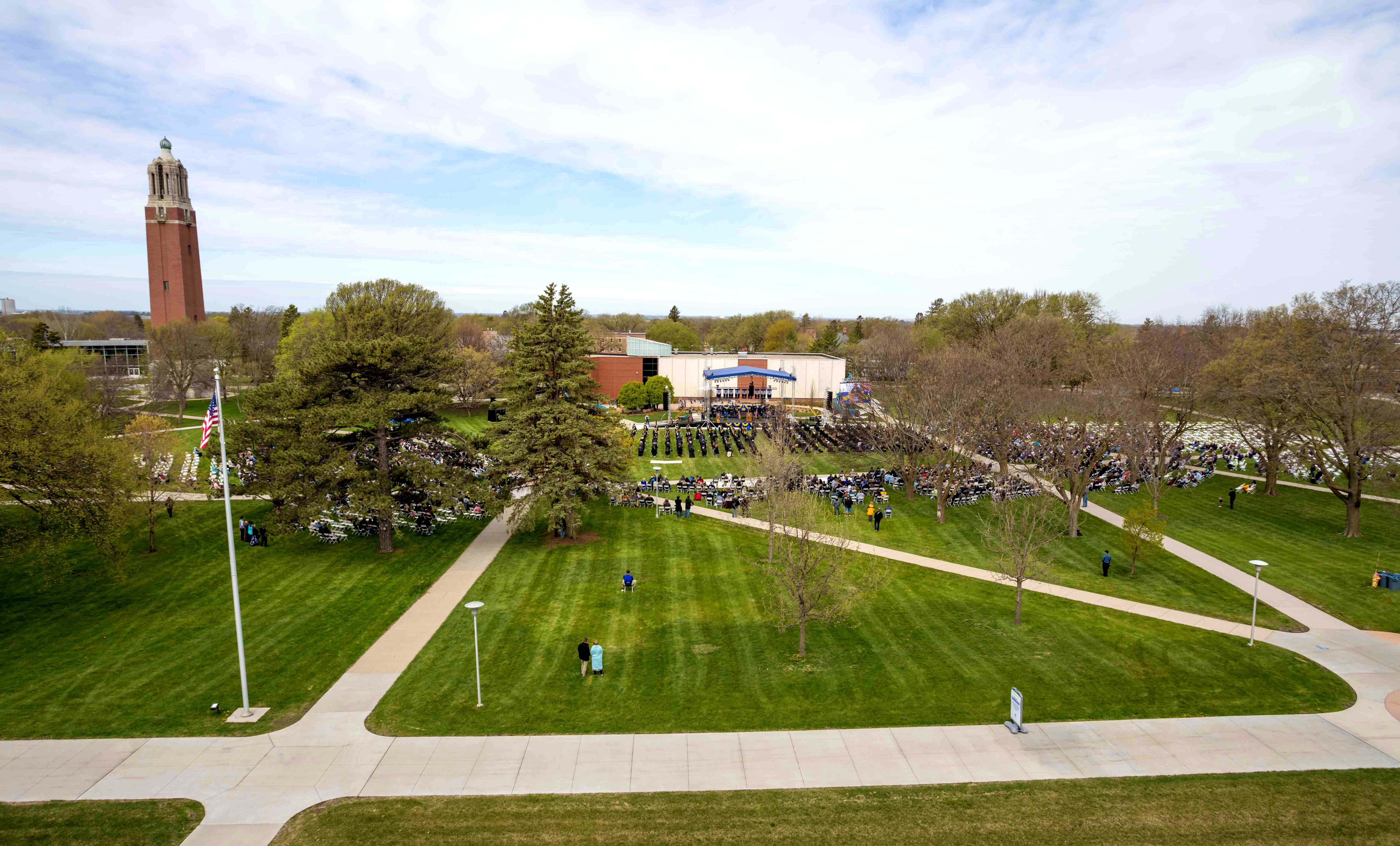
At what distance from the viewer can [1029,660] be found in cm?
1816

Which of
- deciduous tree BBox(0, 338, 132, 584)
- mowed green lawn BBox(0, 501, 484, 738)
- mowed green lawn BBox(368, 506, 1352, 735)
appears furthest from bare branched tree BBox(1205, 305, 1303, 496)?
deciduous tree BBox(0, 338, 132, 584)

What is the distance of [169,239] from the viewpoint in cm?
7569

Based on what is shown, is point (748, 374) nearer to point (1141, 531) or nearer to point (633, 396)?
point (633, 396)

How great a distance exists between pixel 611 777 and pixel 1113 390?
31383mm

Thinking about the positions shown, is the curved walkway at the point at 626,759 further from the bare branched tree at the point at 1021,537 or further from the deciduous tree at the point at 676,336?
the deciduous tree at the point at 676,336

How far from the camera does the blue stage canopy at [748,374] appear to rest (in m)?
68.4

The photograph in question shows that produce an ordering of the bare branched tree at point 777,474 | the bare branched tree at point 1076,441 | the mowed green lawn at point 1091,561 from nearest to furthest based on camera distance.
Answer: the mowed green lawn at point 1091,561, the bare branched tree at point 777,474, the bare branched tree at point 1076,441

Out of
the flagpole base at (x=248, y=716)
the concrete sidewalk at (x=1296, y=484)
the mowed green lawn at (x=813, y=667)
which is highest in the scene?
the concrete sidewalk at (x=1296, y=484)

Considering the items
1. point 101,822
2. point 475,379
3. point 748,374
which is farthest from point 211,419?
point 748,374

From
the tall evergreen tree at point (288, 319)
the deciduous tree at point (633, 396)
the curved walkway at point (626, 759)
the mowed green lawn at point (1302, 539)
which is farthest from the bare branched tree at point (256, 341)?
the mowed green lawn at point (1302, 539)

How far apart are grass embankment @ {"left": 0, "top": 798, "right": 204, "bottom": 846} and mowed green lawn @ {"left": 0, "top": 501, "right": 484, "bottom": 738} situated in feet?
7.92

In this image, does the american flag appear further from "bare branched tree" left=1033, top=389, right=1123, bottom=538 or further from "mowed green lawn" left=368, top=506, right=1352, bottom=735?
"bare branched tree" left=1033, top=389, right=1123, bottom=538

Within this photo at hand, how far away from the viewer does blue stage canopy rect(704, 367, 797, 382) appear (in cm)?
6844

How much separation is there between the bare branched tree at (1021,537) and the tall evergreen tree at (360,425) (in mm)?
19011
